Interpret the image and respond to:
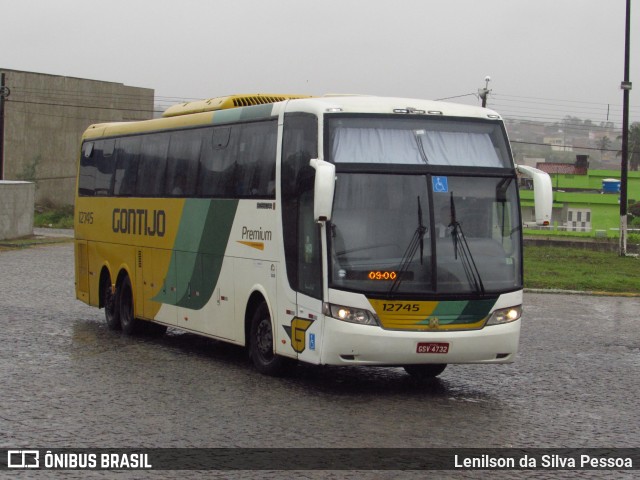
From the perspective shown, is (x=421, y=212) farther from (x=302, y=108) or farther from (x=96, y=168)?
(x=96, y=168)

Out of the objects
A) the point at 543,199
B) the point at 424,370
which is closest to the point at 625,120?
the point at 424,370

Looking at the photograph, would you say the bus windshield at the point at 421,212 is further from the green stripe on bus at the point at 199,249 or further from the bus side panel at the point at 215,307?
the bus side panel at the point at 215,307

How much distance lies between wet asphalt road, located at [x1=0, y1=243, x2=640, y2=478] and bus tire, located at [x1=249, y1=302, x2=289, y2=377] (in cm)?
15

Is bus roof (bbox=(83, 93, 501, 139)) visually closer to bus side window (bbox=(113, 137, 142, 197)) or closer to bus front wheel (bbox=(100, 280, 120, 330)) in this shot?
bus side window (bbox=(113, 137, 142, 197))

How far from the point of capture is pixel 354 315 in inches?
478

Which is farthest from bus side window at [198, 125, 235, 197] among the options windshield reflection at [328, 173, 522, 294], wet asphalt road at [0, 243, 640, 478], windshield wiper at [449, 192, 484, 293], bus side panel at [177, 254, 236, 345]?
windshield wiper at [449, 192, 484, 293]

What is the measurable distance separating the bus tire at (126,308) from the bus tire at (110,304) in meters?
0.14

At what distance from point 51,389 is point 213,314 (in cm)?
357

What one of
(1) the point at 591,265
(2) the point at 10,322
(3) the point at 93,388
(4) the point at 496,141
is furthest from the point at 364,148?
(1) the point at 591,265

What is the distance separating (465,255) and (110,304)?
858 centimetres

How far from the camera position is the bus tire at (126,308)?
1845 centimetres

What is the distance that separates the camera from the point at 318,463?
28.6ft

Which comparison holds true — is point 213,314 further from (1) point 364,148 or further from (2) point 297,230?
(1) point 364,148

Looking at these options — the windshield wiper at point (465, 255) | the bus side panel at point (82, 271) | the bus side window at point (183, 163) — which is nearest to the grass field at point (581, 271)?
the bus side panel at point (82, 271)
